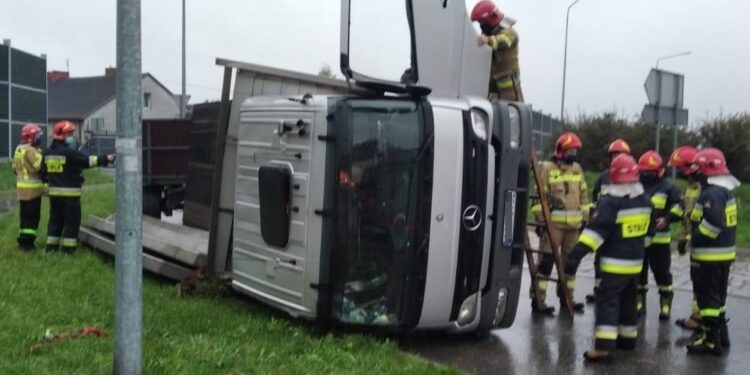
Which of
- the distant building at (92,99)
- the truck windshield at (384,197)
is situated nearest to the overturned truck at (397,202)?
the truck windshield at (384,197)

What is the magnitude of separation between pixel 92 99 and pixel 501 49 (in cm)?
5663

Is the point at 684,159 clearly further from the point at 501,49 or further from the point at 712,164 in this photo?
the point at 501,49

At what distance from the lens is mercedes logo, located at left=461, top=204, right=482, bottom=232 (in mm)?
6445

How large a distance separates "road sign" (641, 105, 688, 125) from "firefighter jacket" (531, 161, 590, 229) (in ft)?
14.3

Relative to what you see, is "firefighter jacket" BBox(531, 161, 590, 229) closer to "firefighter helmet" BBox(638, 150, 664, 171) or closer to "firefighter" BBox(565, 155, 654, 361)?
"firefighter helmet" BBox(638, 150, 664, 171)

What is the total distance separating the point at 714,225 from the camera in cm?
685

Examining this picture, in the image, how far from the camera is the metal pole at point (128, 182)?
185 inches

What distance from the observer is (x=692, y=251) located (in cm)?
711

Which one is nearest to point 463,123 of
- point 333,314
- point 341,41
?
point 341,41

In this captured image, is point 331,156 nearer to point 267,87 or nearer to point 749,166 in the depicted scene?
point 267,87

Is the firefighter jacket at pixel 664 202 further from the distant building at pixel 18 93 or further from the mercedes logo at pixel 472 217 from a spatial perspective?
the distant building at pixel 18 93

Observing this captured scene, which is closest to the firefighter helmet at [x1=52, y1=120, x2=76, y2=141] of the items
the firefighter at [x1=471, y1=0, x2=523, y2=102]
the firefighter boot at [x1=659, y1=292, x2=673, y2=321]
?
the firefighter at [x1=471, y1=0, x2=523, y2=102]

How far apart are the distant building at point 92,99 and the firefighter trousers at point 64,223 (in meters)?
45.0

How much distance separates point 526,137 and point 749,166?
19366 millimetres
